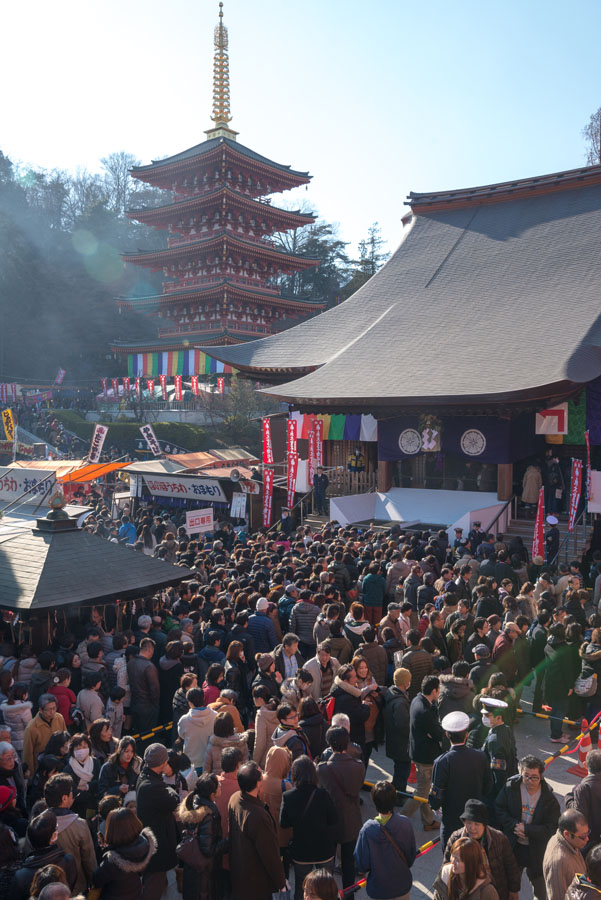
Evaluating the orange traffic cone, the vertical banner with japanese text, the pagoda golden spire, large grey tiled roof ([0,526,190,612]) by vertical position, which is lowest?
the orange traffic cone

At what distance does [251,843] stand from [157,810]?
28.3 inches

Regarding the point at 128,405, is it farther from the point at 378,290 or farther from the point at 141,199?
the point at 141,199

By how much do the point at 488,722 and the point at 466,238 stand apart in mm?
22433

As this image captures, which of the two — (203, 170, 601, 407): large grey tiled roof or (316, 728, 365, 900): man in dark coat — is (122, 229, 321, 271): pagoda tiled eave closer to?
(203, 170, 601, 407): large grey tiled roof

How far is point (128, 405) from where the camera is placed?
40344 mm

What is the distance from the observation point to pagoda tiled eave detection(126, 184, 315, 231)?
125 feet

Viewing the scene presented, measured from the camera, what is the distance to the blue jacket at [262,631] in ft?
27.1

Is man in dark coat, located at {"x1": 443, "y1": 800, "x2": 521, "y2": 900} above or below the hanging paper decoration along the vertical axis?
below

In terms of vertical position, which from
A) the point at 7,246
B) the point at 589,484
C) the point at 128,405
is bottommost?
the point at 589,484

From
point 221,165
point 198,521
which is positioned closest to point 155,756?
point 198,521

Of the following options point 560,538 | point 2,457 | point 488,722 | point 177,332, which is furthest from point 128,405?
point 488,722

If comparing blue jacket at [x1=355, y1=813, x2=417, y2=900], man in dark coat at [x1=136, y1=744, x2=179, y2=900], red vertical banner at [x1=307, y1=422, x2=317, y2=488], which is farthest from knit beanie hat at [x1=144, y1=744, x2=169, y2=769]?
red vertical banner at [x1=307, y1=422, x2=317, y2=488]

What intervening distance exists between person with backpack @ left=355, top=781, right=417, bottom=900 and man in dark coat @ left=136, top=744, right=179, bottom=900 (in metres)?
1.34

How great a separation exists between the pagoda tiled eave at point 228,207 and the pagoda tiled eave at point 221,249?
169 centimetres
